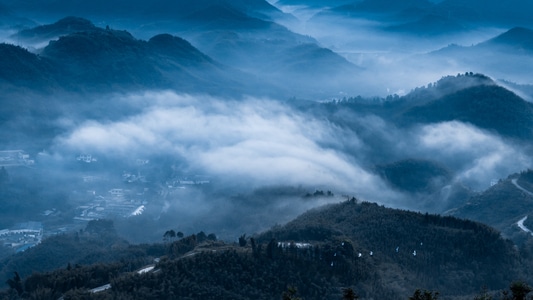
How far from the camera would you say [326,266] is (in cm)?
4309

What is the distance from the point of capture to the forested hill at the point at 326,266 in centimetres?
3881

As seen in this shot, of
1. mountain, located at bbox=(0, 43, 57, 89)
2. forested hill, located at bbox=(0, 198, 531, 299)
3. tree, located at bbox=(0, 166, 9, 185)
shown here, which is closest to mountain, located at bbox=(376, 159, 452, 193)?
forested hill, located at bbox=(0, 198, 531, 299)

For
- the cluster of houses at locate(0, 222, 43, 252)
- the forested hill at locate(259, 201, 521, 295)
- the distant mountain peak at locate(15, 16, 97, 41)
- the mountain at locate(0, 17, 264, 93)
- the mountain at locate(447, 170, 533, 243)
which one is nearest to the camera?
the forested hill at locate(259, 201, 521, 295)

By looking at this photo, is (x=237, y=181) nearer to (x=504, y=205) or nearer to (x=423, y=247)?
(x=504, y=205)

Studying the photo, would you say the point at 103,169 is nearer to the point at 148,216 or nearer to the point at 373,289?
the point at 148,216

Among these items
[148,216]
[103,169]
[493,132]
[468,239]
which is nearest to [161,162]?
[103,169]

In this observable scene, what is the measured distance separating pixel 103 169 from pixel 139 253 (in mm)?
45334

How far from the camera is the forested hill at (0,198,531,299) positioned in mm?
38812

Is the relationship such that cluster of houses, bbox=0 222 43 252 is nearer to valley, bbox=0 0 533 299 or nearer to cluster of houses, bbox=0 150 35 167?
valley, bbox=0 0 533 299

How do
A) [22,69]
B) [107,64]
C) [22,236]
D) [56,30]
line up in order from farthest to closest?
[56,30] → [107,64] → [22,69] → [22,236]

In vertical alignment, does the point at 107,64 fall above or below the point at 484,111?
above

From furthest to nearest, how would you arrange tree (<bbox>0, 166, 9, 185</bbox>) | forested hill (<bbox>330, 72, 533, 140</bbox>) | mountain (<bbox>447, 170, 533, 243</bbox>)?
1. forested hill (<bbox>330, 72, 533, 140</bbox>)
2. tree (<bbox>0, 166, 9, 185</bbox>)
3. mountain (<bbox>447, 170, 533, 243</bbox>)

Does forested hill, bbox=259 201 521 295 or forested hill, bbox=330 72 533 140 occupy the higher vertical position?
forested hill, bbox=330 72 533 140

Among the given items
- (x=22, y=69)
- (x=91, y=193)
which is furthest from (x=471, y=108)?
(x=22, y=69)
